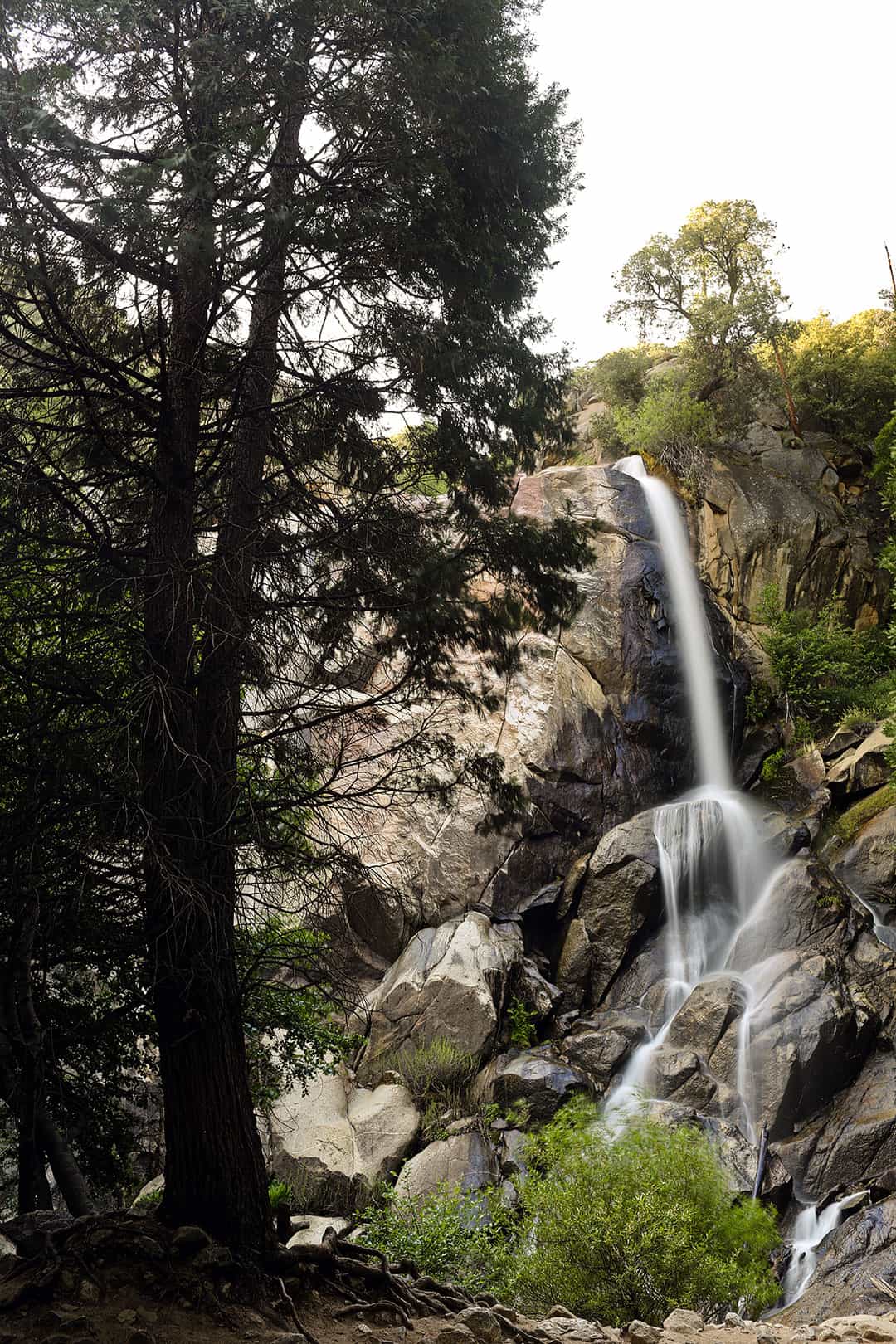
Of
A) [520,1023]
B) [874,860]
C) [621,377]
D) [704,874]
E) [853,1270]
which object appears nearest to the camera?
[853,1270]

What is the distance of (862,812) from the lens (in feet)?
59.0

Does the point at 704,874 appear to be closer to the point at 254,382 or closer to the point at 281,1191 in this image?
the point at 281,1191

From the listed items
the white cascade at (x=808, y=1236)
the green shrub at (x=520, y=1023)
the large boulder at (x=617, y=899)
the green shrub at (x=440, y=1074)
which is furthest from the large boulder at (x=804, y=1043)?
the green shrub at (x=440, y=1074)

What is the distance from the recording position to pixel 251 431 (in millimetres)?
6320

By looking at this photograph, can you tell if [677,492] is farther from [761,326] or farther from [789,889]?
[789,889]

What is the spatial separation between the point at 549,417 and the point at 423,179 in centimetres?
186

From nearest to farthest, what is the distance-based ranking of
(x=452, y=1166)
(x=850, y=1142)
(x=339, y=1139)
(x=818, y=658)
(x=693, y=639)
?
(x=850, y=1142) → (x=452, y=1166) → (x=339, y=1139) → (x=693, y=639) → (x=818, y=658)

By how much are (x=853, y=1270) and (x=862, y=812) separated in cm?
923

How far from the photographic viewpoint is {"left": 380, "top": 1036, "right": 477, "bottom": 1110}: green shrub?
14797 mm

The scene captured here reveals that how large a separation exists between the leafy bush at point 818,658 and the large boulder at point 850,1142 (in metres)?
9.74

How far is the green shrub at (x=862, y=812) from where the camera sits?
1769 centimetres

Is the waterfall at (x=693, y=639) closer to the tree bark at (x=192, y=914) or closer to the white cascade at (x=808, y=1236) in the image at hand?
the white cascade at (x=808, y=1236)

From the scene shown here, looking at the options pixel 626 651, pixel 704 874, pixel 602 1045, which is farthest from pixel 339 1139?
pixel 626 651

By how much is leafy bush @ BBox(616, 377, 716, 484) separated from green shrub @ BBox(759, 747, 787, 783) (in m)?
8.28
